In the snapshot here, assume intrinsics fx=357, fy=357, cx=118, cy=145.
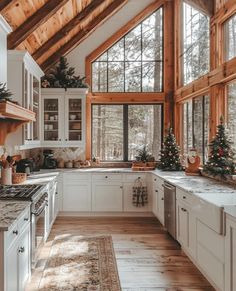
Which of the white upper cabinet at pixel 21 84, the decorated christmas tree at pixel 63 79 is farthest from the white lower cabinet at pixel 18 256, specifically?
the decorated christmas tree at pixel 63 79

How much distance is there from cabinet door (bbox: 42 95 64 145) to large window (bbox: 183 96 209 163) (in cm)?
231

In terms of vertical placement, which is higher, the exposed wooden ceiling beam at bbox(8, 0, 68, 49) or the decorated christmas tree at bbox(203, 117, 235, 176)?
the exposed wooden ceiling beam at bbox(8, 0, 68, 49)

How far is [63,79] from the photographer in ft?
22.0

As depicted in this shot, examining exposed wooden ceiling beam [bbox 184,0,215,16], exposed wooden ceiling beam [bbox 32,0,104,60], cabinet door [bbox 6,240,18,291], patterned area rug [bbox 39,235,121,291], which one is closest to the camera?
cabinet door [bbox 6,240,18,291]

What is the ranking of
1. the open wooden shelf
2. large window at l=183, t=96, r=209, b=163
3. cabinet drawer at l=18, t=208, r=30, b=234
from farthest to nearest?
large window at l=183, t=96, r=209, b=163 → the open wooden shelf → cabinet drawer at l=18, t=208, r=30, b=234

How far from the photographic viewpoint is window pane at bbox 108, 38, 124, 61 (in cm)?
725

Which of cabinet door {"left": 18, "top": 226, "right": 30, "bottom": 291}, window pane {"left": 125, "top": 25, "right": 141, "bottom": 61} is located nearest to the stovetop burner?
cabinet door {"left": 18, "top": 226, "right": 30, "bottom": 291}

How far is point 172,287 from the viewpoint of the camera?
3432mm

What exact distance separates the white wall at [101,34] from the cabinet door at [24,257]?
4697 millimetres

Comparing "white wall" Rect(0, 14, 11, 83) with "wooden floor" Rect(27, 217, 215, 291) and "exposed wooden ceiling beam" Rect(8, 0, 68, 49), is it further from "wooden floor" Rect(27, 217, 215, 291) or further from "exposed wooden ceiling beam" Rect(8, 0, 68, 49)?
"wooden floor" Rect(27, 217, 215, 291)

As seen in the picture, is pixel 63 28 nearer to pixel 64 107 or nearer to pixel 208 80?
pixel 64 107

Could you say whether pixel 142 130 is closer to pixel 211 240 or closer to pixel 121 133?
pixel 121 133

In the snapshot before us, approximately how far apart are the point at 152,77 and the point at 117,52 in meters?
0.88

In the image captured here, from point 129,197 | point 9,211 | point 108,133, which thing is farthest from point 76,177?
point 9,211
